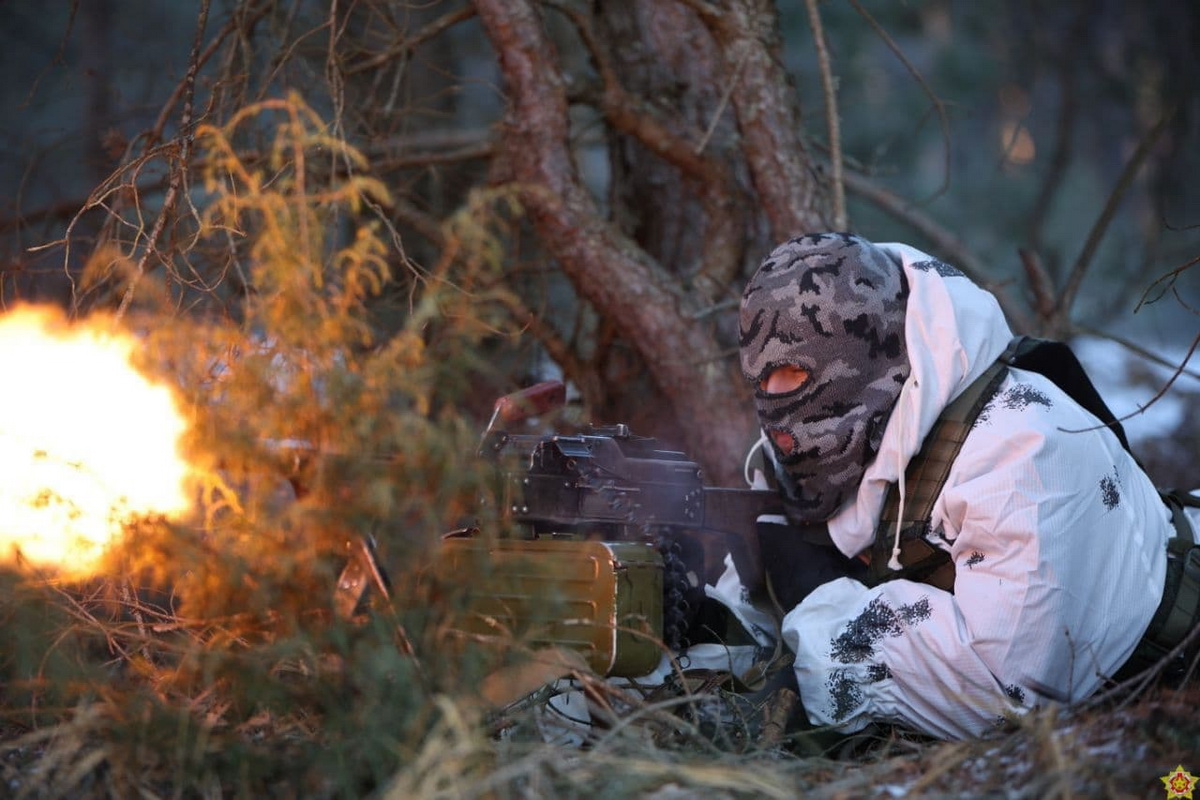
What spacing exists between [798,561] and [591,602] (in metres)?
0.96

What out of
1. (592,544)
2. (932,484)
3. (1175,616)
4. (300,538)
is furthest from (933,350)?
(300,538)

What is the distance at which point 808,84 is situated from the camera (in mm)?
11375

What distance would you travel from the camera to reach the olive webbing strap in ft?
9.56

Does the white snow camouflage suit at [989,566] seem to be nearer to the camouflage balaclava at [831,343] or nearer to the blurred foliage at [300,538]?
the camouflage balaclava at [831,343]

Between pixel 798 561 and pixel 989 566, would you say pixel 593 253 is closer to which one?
pixel 798 561

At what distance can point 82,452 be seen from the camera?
2715 mm

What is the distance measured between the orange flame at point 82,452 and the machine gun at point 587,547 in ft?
1.84

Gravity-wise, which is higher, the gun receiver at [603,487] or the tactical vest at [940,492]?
the gun receiver at [603,487]

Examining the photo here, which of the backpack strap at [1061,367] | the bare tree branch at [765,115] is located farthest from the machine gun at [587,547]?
the bare tree branch at [765,115]

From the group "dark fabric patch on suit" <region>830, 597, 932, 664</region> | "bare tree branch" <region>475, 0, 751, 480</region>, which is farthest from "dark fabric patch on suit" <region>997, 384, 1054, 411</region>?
"bare tree branch" <region>475, 0, 751, 480</region>

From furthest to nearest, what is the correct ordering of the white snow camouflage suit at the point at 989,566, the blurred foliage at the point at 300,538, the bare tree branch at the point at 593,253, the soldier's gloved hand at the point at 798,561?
1. the bare tree branch at the point at 593,253
2. the soldier's gloved hand at the point at 798,561
3. the white snow camouflage suit at the point at 989,566
4. the blurred foliage at the point at 300,538

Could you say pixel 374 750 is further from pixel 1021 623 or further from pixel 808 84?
pixel 808 84

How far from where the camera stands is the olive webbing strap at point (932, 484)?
291cm

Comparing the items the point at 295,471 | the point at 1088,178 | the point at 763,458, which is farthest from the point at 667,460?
the point at 1088,178
